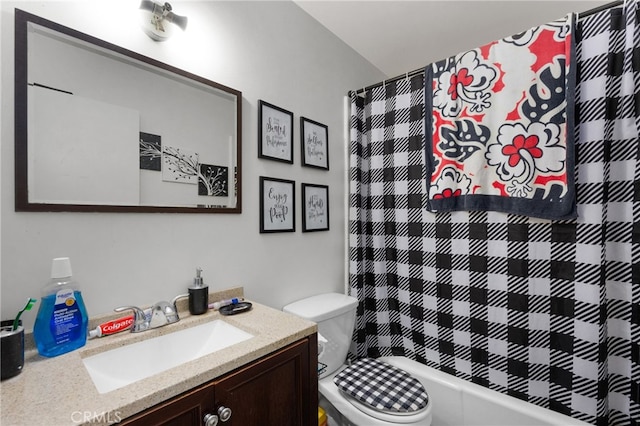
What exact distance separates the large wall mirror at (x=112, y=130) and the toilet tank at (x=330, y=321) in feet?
2.00

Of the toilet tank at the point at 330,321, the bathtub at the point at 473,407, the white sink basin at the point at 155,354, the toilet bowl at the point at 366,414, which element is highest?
the white sink basin at the point at 155,354

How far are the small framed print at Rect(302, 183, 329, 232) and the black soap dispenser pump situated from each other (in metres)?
0.64

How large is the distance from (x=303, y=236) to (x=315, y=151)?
500 millimetres

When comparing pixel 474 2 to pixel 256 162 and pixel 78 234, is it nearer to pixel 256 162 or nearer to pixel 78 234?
pixel 256 162

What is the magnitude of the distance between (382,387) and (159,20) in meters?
1.69

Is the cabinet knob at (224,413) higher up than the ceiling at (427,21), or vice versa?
the ceiling at (427,21)

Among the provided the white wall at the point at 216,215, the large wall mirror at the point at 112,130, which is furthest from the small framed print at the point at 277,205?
the large wall mirror at the point at 112,130

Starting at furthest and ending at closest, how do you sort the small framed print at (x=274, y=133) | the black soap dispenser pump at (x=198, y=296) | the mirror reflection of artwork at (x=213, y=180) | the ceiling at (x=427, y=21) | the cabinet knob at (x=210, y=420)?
the ceiling at (x=427, y=21)
the small framed print at (x=274, y=133)
the mirror reflection of artwork at (x=213, y=180)
the black soap dispenser pump at (x=198, y=296)
the cabinet knob at (x=210, y=420)

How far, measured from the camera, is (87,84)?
857 mm

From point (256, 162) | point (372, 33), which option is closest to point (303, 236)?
point (256, 162)

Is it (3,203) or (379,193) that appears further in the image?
(379,193)

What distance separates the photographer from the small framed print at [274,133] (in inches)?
51.9

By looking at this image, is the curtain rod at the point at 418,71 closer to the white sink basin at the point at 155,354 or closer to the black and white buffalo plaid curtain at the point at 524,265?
the black and white buffalo plaid curtain at the point at 524,265

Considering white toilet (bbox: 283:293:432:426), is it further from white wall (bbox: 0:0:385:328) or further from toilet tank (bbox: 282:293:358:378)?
white wall (bbox: 0:0:385:328)
